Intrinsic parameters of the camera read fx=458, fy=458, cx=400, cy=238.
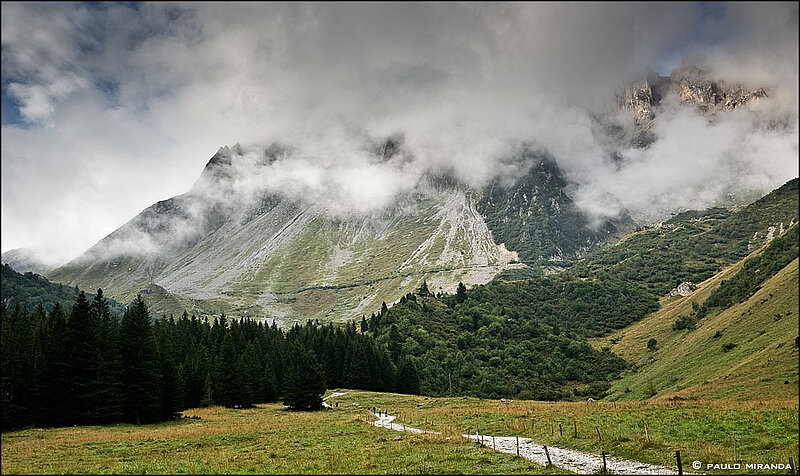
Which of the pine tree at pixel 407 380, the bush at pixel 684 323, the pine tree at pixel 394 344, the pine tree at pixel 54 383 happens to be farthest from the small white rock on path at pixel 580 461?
the bush at pixel 684 323

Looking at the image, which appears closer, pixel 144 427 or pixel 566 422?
pixel 566 422

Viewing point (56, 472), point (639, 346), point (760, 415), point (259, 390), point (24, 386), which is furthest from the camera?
point (639, 346)

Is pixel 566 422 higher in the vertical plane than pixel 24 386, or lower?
lower

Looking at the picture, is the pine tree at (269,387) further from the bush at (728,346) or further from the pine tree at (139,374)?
the bush at (728,346)

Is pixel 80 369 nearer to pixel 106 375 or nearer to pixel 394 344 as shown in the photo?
pixel 106 375

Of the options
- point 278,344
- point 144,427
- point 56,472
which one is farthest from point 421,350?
point 56,472

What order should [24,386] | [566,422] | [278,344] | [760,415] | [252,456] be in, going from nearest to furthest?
[252,456] → [760,415] → [566,422] → [24,386] → [278,344]

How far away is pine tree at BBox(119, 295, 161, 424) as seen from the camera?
2496 inches

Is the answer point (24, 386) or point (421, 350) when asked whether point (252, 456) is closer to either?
point (24, 386)

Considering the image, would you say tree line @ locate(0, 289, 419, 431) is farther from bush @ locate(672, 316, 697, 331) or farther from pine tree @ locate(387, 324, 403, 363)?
bush @ locate(672, 316, 697, 331)

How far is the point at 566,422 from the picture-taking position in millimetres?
49438

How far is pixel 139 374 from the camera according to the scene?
6394cm

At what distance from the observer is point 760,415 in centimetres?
3925

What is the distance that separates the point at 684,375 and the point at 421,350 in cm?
9645
